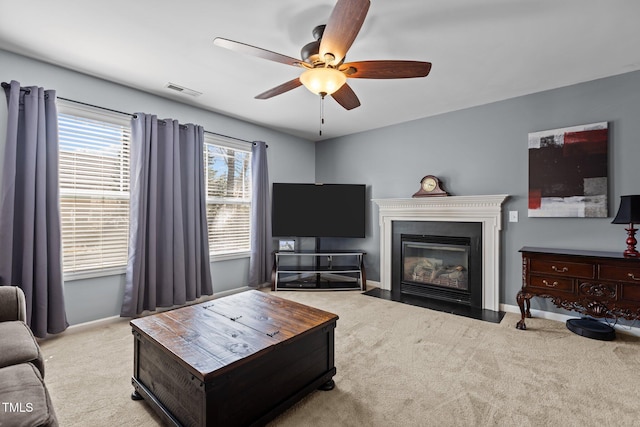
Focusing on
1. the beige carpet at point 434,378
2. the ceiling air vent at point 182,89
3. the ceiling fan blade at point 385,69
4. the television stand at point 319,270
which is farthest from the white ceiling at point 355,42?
the beige carpet at point 434,378

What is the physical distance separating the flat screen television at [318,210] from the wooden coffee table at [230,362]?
2.44 metres

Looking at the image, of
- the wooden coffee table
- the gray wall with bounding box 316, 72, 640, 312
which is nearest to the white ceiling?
the gray wall with bounding box 316, 72, 640, 312

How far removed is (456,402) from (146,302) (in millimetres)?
3017

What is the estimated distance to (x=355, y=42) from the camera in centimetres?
223

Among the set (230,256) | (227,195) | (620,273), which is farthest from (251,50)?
(620,273)

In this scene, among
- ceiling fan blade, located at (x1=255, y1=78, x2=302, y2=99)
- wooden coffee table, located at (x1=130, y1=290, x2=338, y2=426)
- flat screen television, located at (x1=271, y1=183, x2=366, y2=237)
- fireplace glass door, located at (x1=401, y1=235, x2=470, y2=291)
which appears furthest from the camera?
flat screen television, located at (x1=271, y1=183, x2=366, y2=237)

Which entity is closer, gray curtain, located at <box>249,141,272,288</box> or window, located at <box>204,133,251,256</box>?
window, located at <box>204,133,251,256</box>

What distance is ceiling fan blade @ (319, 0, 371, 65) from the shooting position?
1407 mm

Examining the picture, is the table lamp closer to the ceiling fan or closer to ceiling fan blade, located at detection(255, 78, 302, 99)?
the ceiling fan

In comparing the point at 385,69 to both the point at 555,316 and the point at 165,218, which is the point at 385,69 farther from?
the point at 555,316

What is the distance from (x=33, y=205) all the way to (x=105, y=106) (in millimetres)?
1138

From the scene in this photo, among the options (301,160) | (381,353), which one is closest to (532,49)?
(381,353)

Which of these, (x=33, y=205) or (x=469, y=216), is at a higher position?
(x=33, y=205)

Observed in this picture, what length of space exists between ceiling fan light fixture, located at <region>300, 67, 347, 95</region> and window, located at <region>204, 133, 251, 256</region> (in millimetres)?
2420
